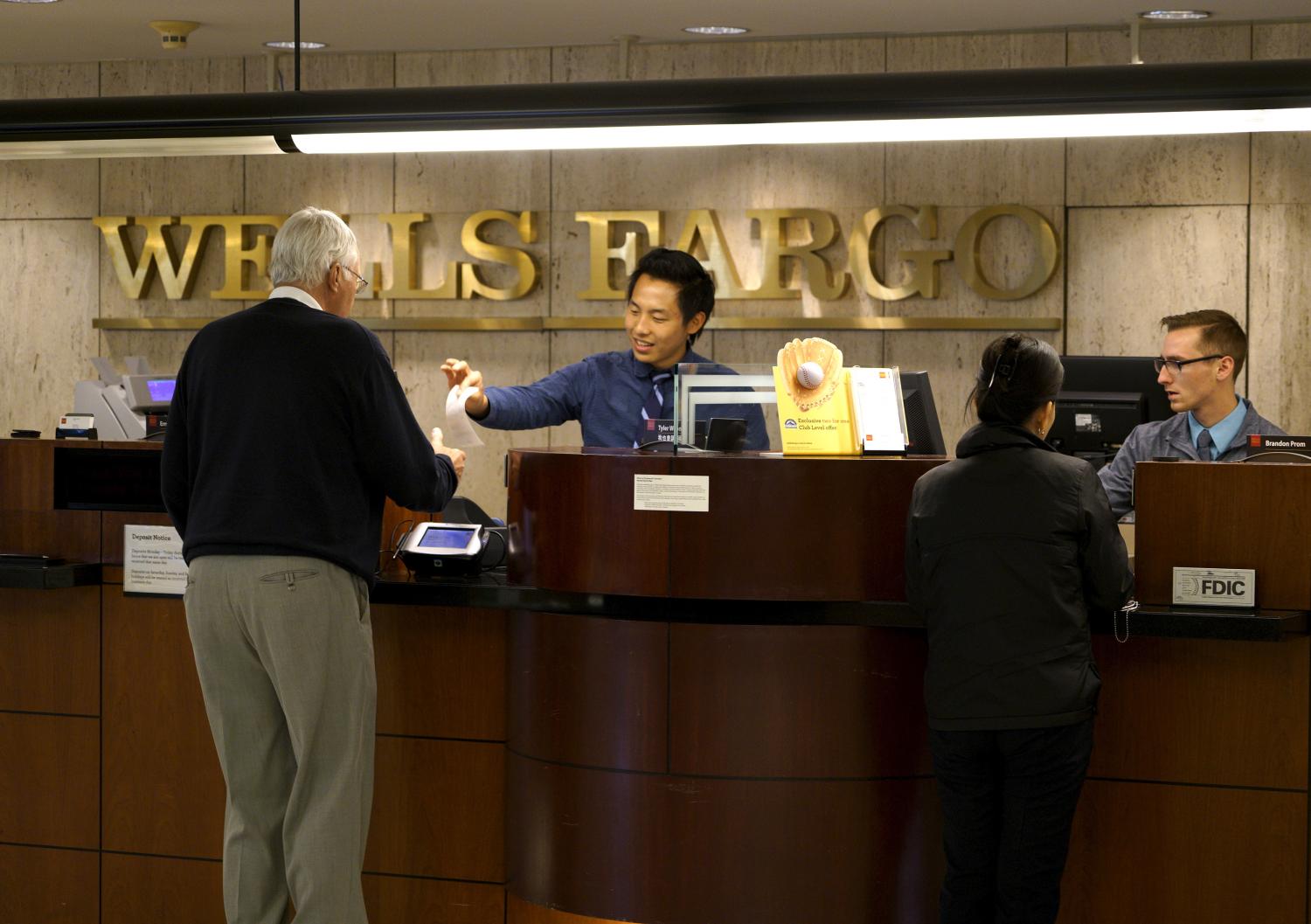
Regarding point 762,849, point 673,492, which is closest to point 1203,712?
point 762,849

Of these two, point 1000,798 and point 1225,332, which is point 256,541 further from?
point 1225,332

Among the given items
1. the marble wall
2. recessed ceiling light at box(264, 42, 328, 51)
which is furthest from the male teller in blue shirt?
recessed ceiling light at box(264, 42, 328, 51)

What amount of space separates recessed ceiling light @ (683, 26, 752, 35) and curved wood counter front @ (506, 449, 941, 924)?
12.2 ft

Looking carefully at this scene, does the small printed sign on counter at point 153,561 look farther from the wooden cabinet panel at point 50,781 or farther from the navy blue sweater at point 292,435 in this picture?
the navy blue sweater at point 292,435

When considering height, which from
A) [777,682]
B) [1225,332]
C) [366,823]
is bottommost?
[366,823]

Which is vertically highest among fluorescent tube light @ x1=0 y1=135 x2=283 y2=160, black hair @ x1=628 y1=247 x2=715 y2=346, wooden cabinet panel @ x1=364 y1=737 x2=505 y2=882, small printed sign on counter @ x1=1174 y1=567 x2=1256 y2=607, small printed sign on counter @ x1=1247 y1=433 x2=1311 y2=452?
fluorescent tube light @ x1=0 y1=135 x2=283 y2=160

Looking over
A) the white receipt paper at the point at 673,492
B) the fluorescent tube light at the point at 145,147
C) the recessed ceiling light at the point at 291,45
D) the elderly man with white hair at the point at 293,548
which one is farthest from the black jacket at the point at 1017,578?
the recessed ceiling light at the point at 291,45

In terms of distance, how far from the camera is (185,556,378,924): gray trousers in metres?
2.93

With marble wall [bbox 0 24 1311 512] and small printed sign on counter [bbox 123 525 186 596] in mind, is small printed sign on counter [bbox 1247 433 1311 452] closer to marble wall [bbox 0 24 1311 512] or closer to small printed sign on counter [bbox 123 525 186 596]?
small printed sign on counter [bbox 123 525 186 596]

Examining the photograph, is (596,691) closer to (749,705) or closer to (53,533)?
(749,705)

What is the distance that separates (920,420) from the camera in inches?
142

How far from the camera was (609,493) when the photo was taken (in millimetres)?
3266

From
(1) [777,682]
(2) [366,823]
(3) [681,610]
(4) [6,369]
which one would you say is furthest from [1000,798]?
(4) [6,369]

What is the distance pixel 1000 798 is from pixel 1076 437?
225cm
